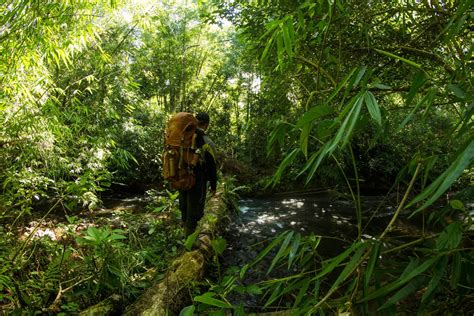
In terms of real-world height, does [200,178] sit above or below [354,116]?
below

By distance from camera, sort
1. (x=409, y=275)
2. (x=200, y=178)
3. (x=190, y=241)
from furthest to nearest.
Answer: (x=200, y=178)
(x=190, y=241)
(x=409, y=275)

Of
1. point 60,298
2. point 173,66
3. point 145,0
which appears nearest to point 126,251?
point 60,298

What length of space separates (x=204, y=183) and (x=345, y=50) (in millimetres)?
2238

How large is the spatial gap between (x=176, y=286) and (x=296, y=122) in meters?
2.46

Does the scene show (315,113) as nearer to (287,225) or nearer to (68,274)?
(68,274)

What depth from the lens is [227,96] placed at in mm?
14648

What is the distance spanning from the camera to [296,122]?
1.08m

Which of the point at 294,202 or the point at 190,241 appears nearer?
the point at 190,241

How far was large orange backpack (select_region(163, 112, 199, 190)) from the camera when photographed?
3771 millimetres

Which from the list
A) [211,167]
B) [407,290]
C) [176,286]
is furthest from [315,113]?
[211,167]

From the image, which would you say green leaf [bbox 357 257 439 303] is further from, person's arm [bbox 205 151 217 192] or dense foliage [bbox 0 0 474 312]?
person's arm [bbox 205 151 217 192]

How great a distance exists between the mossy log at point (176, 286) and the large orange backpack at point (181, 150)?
70 centimetres

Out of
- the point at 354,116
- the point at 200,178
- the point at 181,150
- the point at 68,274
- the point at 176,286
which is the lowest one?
the point at 176,286

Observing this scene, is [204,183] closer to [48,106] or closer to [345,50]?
[48,106]
